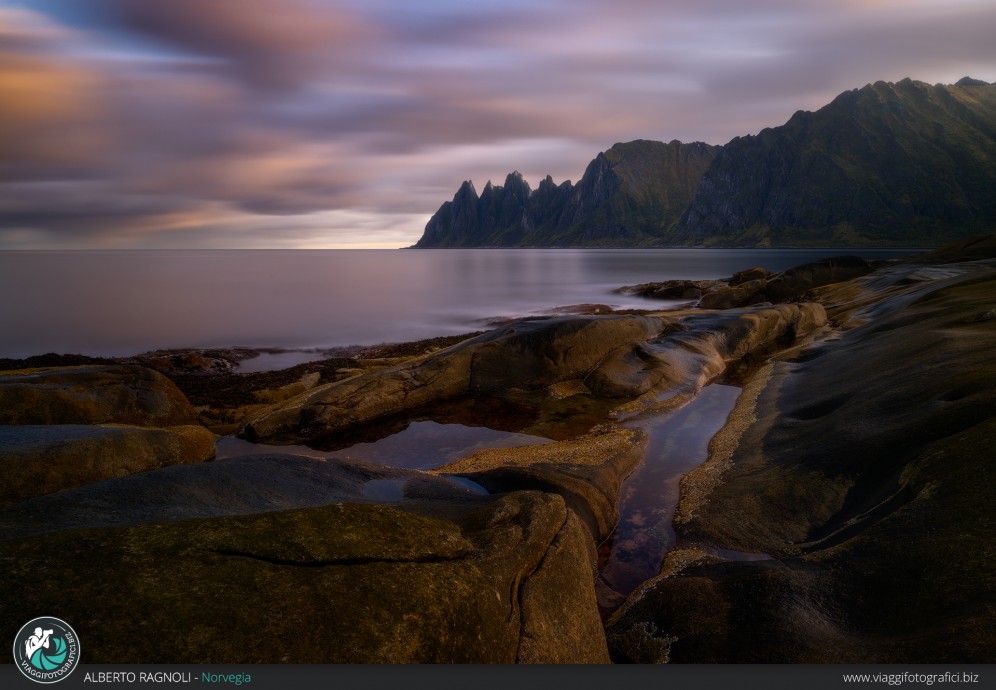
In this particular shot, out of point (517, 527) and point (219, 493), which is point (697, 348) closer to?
point (517, 527)

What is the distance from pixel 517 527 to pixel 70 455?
8.26 m

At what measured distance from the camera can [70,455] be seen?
912 cm

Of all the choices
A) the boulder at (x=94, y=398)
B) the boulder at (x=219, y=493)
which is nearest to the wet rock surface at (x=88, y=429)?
the boulder at (x=94, y=398)

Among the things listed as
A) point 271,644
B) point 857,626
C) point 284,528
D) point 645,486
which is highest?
point 284,528

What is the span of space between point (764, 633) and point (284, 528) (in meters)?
4.99

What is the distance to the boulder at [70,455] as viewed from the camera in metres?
8.34

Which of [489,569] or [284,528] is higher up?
[284,528]

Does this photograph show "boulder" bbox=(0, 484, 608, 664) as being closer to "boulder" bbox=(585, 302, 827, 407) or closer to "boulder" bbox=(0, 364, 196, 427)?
"boulder" bbox=(0, 364, 196, 427)

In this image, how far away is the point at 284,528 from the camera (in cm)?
475

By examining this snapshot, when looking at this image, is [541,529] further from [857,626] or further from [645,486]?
[645,486]

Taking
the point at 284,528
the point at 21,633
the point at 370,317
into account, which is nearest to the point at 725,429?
the point at 284,528
